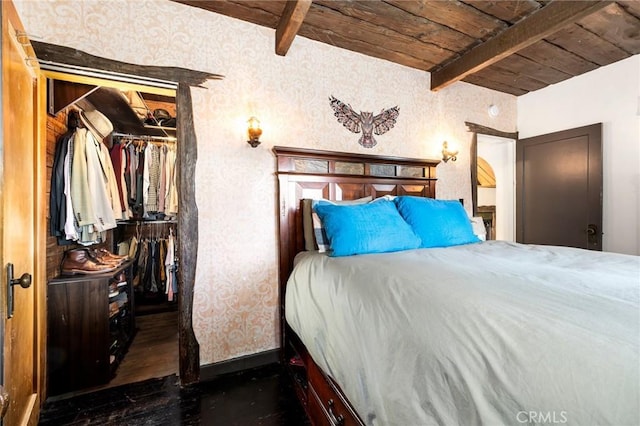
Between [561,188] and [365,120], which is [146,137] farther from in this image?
[561,188]

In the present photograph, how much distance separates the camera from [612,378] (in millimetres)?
463

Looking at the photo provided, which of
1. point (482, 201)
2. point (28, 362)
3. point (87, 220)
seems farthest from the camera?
point (482, 201)

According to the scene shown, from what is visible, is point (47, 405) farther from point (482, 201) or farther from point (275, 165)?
point (482, 201)

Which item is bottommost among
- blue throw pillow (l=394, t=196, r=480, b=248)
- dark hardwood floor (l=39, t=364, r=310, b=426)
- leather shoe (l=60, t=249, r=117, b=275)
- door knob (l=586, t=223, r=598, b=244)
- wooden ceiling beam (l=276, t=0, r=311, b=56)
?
dark hardwood floor (l=39, t=364, r=310, b=426)

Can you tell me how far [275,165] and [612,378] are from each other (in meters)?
1.90

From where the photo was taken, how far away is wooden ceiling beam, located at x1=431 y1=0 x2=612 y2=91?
1.69 meters

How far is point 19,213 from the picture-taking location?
1187 millimetres

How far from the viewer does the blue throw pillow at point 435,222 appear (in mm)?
1808

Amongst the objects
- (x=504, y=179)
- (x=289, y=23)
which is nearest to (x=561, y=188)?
(x=504, y=179)

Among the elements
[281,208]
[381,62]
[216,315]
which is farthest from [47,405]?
[381,62]

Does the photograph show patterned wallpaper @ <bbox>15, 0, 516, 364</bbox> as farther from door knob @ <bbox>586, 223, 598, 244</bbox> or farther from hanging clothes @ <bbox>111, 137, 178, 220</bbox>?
door knob @ <bbox>586, 223, 598, 244</bbox>

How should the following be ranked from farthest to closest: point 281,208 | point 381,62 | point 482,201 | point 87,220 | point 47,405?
point 482,201
point 381,62
point 281,208
point 87,220
point 47,405

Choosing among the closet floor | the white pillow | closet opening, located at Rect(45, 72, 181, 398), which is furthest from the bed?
closet opening, located at Rect(45, 72, 181, 398)

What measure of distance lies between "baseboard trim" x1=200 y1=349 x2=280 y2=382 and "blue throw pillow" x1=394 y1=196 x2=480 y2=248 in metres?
1.37
